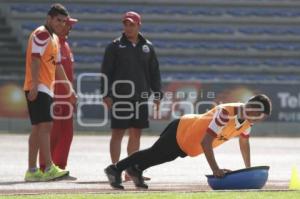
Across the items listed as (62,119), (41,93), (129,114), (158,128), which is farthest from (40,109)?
(158,128)

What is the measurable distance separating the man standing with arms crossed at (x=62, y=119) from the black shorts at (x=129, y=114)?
574 mm

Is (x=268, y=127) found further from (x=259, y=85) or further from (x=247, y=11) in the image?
(x=247, y=11)

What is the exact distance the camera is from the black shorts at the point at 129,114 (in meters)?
9.73

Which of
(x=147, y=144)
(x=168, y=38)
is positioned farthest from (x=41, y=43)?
(x=168, y=38)

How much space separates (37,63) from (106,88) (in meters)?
0.86

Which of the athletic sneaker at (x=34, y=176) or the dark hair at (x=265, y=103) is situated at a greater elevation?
the dark hair at (x=265, y=103)

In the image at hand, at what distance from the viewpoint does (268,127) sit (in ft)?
72.6

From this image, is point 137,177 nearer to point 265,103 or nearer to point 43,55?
point 265,103

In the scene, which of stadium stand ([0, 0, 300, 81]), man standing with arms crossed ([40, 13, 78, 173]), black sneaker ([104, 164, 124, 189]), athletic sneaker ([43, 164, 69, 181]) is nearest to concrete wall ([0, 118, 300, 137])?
stadium stand ([0, 0, 300, 81])

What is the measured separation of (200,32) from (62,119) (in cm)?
1829

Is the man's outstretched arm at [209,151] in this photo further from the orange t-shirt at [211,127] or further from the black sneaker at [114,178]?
the black sneaker at [114,178]

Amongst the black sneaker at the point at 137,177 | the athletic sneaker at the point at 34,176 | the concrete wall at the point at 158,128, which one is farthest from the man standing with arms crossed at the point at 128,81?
the concrete wall at the point at 158,128

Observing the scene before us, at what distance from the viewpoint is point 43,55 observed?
943 cm

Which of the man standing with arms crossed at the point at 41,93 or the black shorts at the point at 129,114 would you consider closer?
the man standing with arms crossed at the point at 41,93
